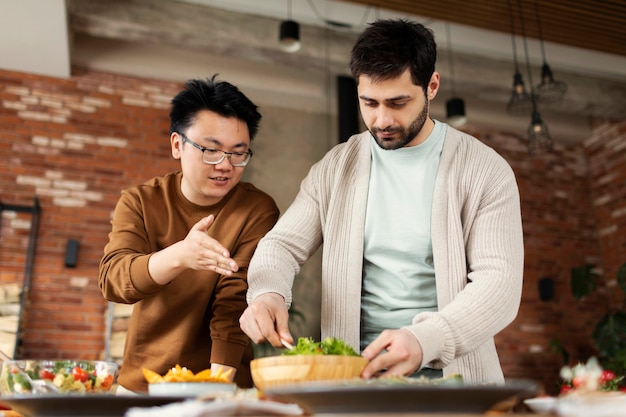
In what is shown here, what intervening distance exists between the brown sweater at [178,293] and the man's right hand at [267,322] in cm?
32

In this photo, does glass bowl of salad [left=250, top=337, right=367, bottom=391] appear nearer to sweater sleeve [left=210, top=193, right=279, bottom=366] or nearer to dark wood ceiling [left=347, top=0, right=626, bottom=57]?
sweater sleeve [left=210, top=193, right=279, bottom=366]

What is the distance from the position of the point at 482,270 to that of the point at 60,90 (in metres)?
5.24

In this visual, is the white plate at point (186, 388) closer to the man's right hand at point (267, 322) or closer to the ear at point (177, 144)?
the man's right hand at point (267, 322)

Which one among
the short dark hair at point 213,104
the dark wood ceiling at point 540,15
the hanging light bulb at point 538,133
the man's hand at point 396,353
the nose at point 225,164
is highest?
the dark wood ceiling at point 540,15

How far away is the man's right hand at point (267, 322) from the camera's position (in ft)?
4.30

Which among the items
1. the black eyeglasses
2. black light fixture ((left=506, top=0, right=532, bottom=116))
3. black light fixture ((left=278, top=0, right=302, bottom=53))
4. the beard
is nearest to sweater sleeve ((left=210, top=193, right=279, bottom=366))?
the black eyeglasses

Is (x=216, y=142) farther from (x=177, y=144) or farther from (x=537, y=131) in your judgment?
(x=537, y=131)

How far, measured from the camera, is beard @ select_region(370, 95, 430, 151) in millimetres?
1616

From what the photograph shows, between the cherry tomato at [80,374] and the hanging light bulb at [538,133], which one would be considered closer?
the cherry tomato at [80,374]

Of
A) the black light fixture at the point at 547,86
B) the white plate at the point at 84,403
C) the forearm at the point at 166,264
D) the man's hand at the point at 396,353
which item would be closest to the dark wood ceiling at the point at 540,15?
the black light fixture at the point at 547,86

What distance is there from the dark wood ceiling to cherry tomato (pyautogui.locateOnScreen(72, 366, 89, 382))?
4.54m

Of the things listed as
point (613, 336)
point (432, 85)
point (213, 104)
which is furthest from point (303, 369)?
point (613, 336)

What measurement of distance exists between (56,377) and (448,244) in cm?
90

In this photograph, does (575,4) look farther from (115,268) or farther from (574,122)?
(115,268)
